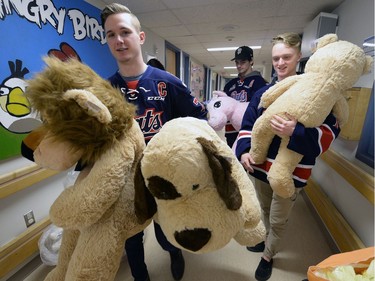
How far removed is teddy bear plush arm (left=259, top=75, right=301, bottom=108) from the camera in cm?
92

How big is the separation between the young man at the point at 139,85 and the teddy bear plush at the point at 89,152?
1.20 feet

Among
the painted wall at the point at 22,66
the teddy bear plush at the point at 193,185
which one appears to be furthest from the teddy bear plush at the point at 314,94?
the painted wall at the point at 22,66

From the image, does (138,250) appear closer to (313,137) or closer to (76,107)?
(76,107)

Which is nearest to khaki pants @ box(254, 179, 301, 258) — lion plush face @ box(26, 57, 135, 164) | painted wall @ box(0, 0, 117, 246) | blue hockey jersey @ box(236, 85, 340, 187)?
blue hockey jersey @ box(236, 85, 340, 187)

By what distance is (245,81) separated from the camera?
2059 millimetres

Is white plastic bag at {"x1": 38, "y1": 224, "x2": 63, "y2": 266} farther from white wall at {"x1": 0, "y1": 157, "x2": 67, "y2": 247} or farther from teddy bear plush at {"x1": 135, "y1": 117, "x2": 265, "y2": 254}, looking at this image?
teddy bear plush at {"x1": 135, "y1": 117, "x2": 265, "y2": 254}

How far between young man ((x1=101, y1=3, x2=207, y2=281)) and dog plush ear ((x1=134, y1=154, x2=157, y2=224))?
414 mm

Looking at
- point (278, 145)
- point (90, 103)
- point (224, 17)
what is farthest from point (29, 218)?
point (224, 17)

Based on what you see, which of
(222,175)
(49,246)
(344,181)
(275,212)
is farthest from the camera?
(344,181)

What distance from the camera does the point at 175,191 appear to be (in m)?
0.44

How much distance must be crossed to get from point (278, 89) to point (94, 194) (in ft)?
2.84

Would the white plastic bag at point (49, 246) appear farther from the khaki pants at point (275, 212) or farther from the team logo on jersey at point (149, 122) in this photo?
the khaki pants at point (275, 212)

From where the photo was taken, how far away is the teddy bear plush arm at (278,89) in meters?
0.92

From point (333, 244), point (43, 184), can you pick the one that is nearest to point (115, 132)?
point (43, 184)
